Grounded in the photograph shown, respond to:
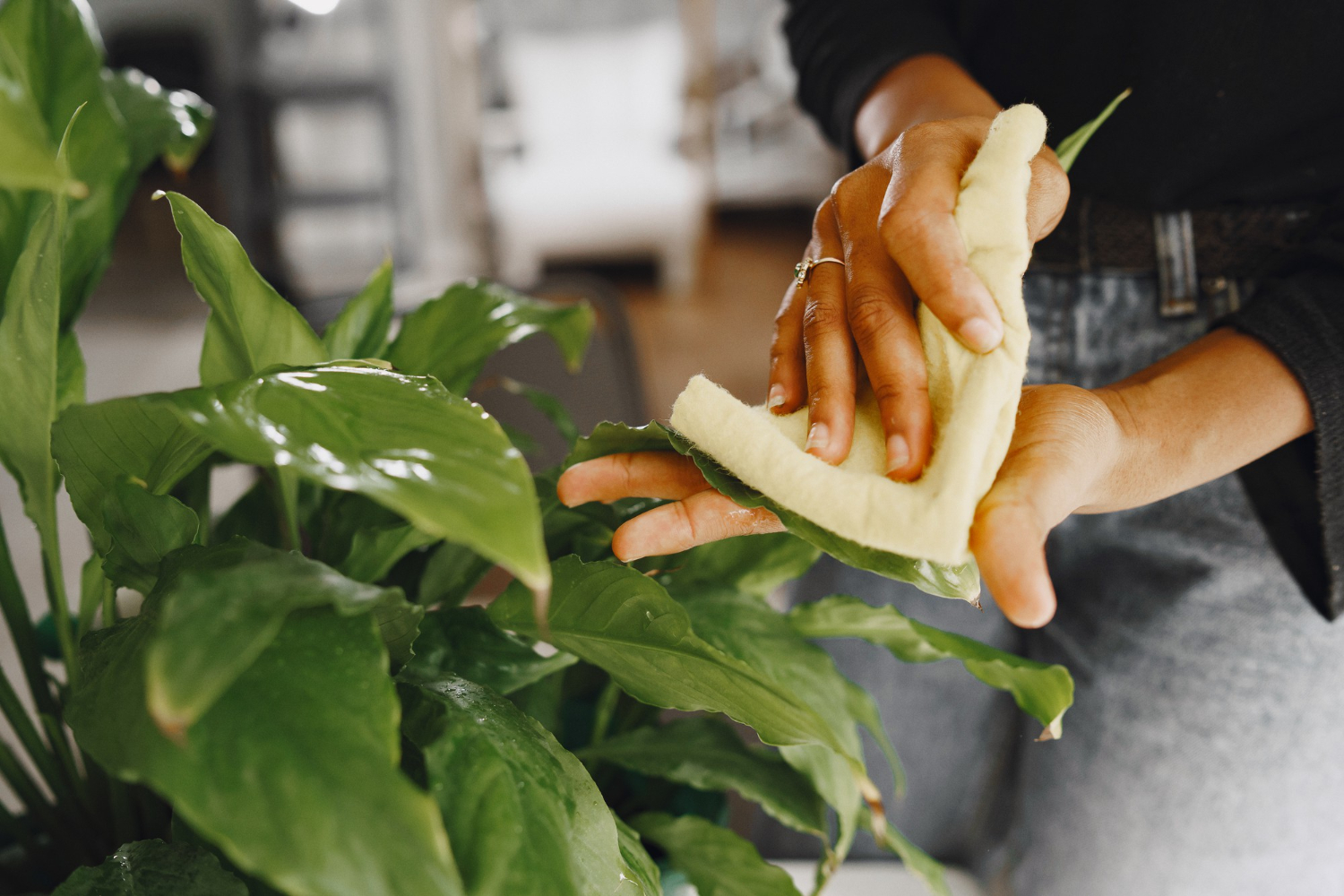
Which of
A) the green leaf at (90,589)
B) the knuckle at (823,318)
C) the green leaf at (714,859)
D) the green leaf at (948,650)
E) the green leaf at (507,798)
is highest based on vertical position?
the knuckle at (823,318)

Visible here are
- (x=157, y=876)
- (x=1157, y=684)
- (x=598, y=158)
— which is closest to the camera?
(x=157, y=876)

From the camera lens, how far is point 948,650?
443 millimetres

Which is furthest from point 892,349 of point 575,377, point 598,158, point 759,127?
point 759,127

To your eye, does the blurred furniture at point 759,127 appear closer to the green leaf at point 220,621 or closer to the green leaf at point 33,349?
the green leaf at point 33,349

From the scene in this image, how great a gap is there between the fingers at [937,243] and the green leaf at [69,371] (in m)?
0.45

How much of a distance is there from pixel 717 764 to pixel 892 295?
284 millimetres

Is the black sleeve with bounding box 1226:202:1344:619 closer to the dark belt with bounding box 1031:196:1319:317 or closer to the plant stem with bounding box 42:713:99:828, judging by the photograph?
the dark belt with bounding box 1031:196:1319:317

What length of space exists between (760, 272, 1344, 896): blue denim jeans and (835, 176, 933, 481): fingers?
1.02 feet

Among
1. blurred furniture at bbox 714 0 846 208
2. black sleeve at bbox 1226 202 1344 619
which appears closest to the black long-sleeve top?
black sleeve at bbox 1226 202 1344 619

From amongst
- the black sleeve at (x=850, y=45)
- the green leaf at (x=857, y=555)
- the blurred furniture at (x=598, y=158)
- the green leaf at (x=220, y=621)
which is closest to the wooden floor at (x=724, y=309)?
the blurred furniture at (x=598, y=158)

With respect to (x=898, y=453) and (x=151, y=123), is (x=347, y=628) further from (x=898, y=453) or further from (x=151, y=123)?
(x=151, y=123)

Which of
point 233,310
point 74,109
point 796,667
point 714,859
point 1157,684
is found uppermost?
point 74,109

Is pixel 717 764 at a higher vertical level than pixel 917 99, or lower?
lower

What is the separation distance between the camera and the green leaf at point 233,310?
37 centimetres
